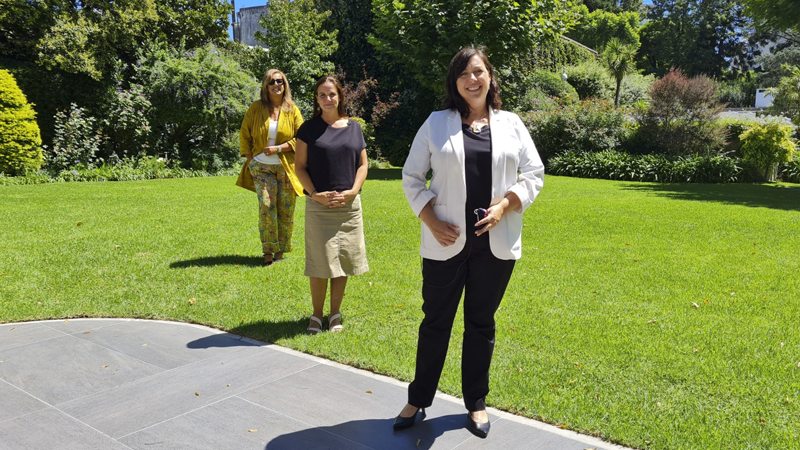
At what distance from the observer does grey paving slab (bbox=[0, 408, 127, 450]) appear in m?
3.19

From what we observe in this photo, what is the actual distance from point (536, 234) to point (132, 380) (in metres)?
6.51

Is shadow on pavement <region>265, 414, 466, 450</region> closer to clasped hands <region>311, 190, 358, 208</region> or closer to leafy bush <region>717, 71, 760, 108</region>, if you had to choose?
clasped hands <region>311, 190, 358, 208</region>

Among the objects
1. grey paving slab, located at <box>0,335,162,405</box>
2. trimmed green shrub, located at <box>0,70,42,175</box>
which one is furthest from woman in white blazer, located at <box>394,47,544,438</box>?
trimmed green shrub, located at <box>0,70,42,175</box>

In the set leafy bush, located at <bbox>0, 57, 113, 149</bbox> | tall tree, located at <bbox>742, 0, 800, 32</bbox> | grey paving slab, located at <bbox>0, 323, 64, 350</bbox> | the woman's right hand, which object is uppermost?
tall tree, located at <bbox>742, 0, 800, 32</bbox>

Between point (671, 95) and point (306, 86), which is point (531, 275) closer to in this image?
point (671, 95)

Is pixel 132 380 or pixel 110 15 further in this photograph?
pixel 110 15

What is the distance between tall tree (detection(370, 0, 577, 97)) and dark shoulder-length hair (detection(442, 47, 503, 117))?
15.5m

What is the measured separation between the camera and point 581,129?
836 inches

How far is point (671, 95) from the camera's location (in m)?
20.0

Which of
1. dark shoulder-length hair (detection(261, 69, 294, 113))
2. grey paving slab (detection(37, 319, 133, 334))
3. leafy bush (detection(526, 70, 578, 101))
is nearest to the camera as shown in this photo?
grey paving slab (detection(37, 319, 133, 334))

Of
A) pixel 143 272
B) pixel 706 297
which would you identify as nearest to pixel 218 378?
pixel 143 272

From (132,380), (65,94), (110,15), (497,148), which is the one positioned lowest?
(132,380)

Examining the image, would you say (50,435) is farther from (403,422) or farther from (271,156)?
(271,156)

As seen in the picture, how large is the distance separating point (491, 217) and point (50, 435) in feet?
8.41
